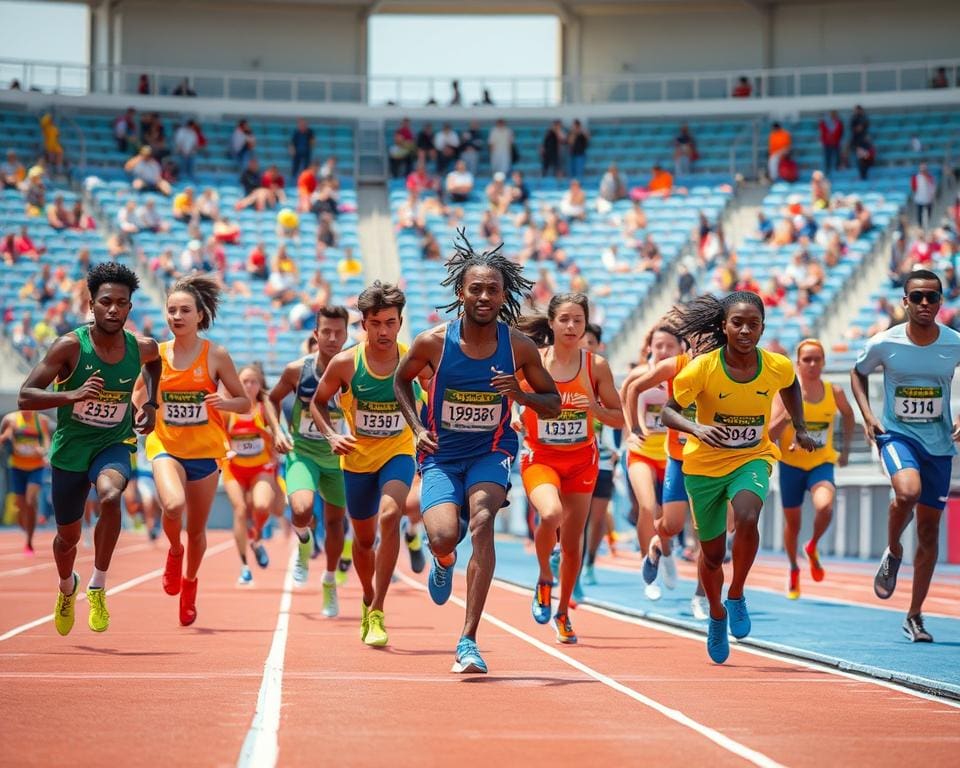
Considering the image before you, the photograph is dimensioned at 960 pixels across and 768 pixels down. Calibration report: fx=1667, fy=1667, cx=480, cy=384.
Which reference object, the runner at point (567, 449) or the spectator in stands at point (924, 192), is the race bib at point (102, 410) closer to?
the runner at point (567, 449)

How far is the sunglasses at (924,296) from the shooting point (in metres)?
11.1

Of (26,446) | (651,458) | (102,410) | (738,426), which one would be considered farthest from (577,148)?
(738,426)

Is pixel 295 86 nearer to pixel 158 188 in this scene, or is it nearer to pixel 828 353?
pixel 158 188

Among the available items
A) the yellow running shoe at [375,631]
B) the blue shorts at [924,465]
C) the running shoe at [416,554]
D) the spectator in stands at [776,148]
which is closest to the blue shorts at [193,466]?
the yellow running shoe at [375,631]

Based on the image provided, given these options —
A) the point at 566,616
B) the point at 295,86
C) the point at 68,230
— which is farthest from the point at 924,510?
the point at 295,86

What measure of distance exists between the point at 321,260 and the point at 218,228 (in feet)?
7.49

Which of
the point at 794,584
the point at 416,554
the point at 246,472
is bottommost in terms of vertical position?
the point at 794,584

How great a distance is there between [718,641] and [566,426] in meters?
2.13

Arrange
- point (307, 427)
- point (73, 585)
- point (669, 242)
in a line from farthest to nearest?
point (669, 242) → point (307, 427) → point (73, 585)

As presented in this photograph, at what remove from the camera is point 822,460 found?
14.7m

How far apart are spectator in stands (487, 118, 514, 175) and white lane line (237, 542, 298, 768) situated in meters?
28.0

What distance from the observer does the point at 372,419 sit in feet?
35.5

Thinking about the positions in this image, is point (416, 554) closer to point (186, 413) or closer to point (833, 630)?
point (186, 413)

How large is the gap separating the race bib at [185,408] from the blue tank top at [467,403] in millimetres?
2942
